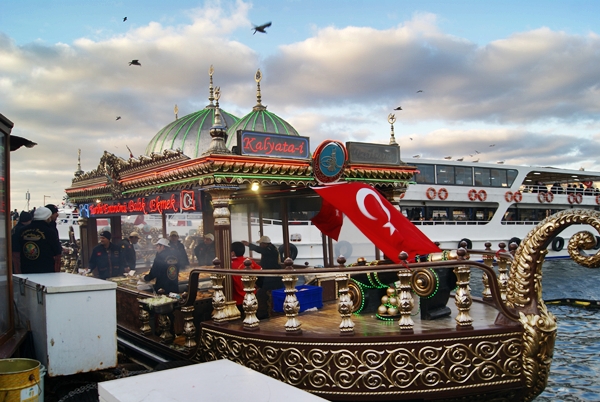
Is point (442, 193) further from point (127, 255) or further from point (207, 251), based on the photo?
point (127, 255)

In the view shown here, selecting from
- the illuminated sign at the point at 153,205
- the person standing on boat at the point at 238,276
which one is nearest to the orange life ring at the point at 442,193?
the illuminated sign at the point at 153,205

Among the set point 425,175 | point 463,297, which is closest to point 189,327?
point 463,297

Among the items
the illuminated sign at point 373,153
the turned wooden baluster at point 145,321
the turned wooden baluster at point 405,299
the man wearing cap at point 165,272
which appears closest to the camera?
the turned wooden baluster at point 405,299

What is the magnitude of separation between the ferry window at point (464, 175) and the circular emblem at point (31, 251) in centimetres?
2941

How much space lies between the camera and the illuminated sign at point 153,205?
26.6ft

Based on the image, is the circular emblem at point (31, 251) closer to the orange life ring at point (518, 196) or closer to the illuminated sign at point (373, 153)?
the illuminated sign at point (373, 153)

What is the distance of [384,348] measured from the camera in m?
Result: 4.98

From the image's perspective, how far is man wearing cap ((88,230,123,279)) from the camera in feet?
35.1

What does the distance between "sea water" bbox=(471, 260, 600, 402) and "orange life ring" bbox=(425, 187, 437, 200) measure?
8.07m

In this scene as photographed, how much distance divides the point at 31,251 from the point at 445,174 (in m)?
29.1

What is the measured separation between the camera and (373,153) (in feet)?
29.8

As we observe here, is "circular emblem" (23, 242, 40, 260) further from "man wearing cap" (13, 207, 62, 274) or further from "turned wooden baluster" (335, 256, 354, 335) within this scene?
"turned wooden baluster" (335, 256, 354, 335)

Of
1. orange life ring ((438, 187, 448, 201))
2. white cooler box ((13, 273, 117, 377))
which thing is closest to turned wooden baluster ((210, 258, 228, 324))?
white cooler box ((13, 273, 117, 377))

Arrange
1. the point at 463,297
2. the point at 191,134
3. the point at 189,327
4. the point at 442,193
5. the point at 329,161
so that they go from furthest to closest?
the point at 442,193, the point at 191,134, the point at 329,161, the point at 189,327, the point at 463,297
